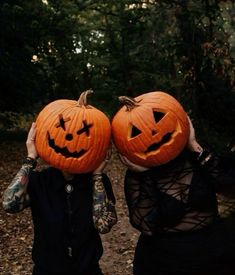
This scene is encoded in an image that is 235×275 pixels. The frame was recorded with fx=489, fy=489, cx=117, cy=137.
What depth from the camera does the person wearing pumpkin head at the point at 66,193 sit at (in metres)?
3.10

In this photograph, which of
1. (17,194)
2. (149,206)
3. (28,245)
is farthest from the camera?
(28,245)

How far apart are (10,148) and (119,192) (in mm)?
4895

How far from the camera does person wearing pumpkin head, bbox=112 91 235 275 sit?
2.95 meters

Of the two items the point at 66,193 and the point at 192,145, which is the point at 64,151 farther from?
the point at 192,145

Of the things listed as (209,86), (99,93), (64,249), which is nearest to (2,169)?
(99,93)

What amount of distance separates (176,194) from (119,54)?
12784 mm

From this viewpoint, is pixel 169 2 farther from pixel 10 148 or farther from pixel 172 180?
pixel 172 180

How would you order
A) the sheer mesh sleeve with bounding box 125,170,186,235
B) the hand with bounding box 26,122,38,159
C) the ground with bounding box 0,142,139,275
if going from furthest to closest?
the ground with bounding box 0,142,139,275 → the hand with bounding box 26,122,38,159 → the sheer mesh sleeve with bounding box 125,170,186,235

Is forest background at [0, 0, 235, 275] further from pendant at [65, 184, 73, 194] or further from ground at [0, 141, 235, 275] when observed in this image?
pendant at [65, 184, 73, 194]

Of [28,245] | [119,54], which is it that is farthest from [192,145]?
[119,54]

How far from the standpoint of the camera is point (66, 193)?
10.5 feet

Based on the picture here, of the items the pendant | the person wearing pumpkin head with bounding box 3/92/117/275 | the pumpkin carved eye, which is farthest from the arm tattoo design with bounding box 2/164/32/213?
the pumpkin carved eye

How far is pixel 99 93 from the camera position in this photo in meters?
15.1

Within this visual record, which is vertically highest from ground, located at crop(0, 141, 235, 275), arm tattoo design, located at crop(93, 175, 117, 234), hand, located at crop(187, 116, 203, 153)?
hand, located at crop(187, 116, 203, 153)
